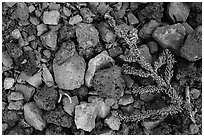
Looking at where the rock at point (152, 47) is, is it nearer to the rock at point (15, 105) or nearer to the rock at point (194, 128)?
the rock at point (194, 128)

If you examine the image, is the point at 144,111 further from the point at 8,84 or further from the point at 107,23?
the point at 8,84

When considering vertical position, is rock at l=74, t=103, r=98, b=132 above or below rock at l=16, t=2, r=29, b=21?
below

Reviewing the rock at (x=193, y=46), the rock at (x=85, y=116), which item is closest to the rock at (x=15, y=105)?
the rock at (x=85, y=116)

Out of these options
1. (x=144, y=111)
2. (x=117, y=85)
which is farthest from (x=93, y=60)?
(x=144, y=111)

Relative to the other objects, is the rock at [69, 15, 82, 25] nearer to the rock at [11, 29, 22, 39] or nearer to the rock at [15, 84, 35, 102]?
the rock at [11, 29, 22, 39]

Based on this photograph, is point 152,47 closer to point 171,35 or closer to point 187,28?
point 171,35

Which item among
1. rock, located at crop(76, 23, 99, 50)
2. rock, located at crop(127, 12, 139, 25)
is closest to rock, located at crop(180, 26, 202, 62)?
rock, located at crop(127, 12, 139, 25)

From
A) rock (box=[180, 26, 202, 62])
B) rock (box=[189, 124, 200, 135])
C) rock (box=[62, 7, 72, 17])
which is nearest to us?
rock (box=[180, 26, 202, 62])

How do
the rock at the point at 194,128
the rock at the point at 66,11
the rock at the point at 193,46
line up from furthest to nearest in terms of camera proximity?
1. the rock at the point at 194,128
2. the rock at the point at 66,11
3. the rock at the point at 193,46
